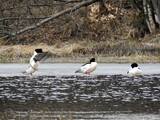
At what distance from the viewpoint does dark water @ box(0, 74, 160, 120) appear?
38.0 ft

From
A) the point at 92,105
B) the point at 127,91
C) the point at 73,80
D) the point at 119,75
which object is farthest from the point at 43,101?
the point at 119,75

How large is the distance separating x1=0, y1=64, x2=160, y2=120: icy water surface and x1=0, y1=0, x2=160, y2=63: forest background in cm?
684

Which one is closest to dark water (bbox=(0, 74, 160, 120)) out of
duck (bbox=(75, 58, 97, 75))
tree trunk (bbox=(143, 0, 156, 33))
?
duck (bbox=(75, 58, 97, 75))

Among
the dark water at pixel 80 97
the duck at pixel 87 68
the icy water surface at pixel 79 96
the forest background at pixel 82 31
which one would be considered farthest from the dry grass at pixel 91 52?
the dark water at pixel 80 97

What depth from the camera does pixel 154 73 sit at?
20.8 metres

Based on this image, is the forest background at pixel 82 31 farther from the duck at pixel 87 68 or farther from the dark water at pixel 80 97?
the dark water at pixel 80 97

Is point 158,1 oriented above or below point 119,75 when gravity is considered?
above

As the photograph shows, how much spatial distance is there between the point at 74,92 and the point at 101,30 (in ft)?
64.3

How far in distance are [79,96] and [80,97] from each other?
20cm

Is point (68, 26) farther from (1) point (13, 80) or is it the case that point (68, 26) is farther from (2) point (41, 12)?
(1) point (13, 80)

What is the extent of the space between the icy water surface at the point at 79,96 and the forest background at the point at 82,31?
6843 millimetres

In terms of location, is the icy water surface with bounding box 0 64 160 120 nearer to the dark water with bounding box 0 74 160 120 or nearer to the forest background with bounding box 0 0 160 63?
the dark water with bounding box 0 74 160 120

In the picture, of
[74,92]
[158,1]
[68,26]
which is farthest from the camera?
[68,26]

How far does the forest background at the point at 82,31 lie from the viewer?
93.2ft
